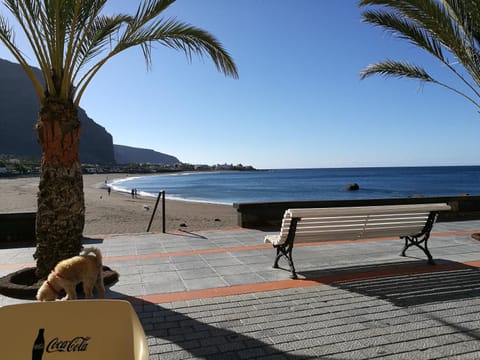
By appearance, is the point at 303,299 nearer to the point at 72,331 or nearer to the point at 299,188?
the point at 72,331

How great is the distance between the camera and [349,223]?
16.9 ft

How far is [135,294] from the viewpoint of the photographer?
4.21m

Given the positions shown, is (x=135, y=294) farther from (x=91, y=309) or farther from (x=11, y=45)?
(x=11, y=45)

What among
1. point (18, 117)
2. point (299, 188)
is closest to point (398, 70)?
point (299, 188)

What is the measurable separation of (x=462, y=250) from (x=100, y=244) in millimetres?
7218

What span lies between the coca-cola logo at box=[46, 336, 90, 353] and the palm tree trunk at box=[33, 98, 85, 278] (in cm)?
329

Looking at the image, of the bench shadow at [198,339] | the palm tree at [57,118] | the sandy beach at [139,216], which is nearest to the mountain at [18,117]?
the sandy beach at [139,216]

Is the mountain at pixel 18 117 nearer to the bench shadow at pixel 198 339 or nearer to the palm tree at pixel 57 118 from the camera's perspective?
the palm tree at pixel 57 118

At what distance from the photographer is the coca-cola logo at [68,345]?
Answer: 4.99 feet

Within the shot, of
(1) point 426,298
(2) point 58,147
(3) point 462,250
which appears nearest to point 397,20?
(3) point 462,250

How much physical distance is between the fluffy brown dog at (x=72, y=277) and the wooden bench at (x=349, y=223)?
2.50m

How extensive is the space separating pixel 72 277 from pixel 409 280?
4229 mm

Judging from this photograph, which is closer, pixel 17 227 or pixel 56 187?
pixel 56 187

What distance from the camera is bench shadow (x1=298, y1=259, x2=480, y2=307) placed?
13.1ft
